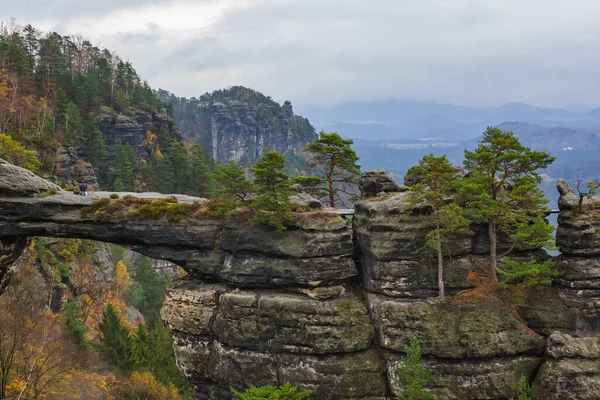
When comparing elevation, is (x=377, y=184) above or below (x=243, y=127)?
below

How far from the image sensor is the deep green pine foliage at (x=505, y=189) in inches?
Result: 813

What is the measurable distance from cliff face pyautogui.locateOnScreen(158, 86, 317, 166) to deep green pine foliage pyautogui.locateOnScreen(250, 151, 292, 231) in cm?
14105

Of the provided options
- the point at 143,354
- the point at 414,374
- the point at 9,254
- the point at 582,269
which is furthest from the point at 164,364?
the point at 582,269

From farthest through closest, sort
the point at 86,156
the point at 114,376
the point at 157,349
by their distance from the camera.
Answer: the point at 86,156 < the point at 157,349 < the point at 114,376

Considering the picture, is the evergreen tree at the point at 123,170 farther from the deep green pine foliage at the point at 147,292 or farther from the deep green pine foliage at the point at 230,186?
the deep green pine foliage at the point at 230,186

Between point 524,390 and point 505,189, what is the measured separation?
32.5 feet

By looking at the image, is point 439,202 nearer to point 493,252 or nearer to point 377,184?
Result: point 493,252

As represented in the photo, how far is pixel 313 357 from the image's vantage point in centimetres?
2184

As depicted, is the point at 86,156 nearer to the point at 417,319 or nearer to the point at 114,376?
the point at 114,376

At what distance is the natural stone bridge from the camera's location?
2080 cm

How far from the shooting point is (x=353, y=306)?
73.4 ft

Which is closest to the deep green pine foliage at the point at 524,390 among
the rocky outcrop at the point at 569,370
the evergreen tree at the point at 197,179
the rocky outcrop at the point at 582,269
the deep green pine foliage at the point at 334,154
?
the rocky outcrop at the point at 569,370

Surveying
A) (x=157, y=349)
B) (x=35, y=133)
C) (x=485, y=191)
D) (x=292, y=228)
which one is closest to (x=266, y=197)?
(x=292, y=228)

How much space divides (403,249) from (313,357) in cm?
734
